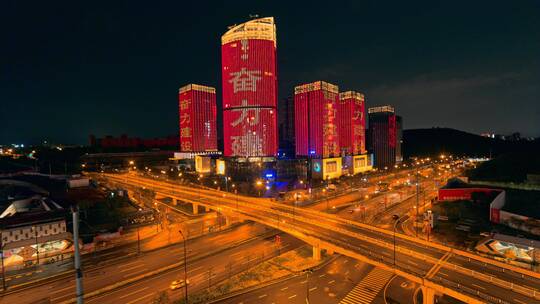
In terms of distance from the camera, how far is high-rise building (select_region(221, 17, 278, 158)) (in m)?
142

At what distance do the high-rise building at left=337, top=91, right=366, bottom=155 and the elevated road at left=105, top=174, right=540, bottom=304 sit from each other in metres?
118

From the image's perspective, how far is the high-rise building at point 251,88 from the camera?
142m

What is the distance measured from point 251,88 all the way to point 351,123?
73.3m

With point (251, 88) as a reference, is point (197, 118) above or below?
below

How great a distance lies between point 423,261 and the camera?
40.1 metres

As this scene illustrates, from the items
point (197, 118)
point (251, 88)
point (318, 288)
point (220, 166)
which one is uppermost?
point (251, 88)

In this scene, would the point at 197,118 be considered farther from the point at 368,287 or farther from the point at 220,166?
the point at 368,287

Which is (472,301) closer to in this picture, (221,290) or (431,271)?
(431,271)

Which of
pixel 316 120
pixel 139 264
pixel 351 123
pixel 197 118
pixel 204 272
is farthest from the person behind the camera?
pixel 197 118

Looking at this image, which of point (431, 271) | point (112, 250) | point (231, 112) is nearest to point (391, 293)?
point (431, 271)

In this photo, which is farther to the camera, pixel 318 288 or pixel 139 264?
pixel 139 264

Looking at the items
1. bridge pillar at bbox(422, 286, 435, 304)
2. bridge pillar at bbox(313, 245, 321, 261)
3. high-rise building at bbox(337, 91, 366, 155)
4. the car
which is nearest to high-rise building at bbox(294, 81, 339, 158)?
high-rise building at bbox(337, 91, 366, 155)

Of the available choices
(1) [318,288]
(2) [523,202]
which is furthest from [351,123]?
(1) [318,288]

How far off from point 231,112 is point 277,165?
122ft
